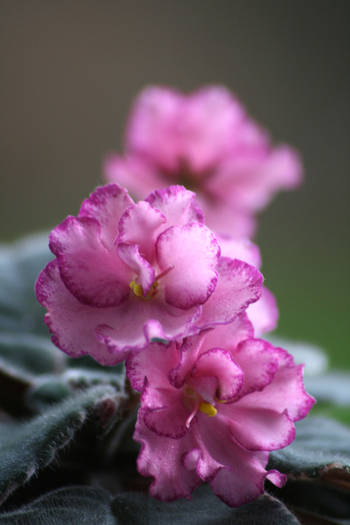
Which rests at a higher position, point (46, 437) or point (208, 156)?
point (208, 156)

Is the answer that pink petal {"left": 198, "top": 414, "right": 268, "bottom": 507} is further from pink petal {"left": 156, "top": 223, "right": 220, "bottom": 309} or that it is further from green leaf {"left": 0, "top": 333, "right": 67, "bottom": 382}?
green leaf {"left": 0, "top": 333, "right": 67, "bottom": 382}

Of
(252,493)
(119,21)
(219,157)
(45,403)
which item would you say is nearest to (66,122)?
(119,21)

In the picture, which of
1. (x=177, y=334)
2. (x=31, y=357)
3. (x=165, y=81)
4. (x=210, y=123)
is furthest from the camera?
(x=165, y=81)

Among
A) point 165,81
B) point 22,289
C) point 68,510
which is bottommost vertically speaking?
point 68,510

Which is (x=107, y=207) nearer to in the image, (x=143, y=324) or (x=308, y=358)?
(x=143, y=324)

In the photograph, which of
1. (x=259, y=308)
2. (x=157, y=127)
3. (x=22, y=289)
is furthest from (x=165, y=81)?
(x=259, y=308)

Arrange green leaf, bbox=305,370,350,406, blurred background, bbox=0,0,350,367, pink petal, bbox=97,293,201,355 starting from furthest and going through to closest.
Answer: blurred background, bbox=0,0,350,367
green leaf, bbox=305,370,350,406
pink petal, bbox=97,293,201,355

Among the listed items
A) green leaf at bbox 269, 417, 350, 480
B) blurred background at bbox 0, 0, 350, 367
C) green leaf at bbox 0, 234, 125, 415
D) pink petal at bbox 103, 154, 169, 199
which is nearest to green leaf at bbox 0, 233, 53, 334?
green leaf at bbox 0, 234, 125, 415
